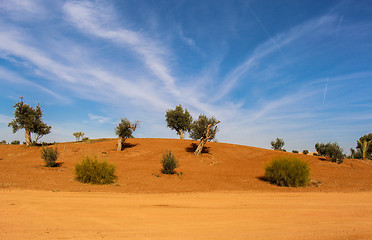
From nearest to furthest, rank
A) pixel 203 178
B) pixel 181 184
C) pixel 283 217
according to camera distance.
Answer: pixel 283 217 < pixel 181 184 < pixel 203 178

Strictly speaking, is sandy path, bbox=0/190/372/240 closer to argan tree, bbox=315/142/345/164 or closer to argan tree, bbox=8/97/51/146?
argan tree, bbox=315/142/345/164

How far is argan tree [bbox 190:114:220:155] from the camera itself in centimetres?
2758

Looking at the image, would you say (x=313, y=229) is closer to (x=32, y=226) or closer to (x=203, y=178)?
(x=32, y=226)

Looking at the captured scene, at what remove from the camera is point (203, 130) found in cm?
3016

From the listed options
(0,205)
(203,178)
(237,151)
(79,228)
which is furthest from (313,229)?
(237,151)

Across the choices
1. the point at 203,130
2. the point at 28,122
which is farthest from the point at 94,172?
the point at 28,122

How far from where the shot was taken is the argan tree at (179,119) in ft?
148

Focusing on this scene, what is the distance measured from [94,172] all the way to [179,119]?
32.1 m

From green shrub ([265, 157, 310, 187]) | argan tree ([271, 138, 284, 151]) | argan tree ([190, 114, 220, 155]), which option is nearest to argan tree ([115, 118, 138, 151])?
argan tree ([190, 114, 220, 155])

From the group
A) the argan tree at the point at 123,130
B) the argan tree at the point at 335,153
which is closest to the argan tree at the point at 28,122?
the argan tree at the point at 123,130

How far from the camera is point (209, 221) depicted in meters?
5.88

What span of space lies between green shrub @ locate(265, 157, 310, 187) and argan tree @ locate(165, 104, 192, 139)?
3031 centimetres

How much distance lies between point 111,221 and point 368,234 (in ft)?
19.9

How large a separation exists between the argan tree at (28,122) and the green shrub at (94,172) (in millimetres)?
26073
